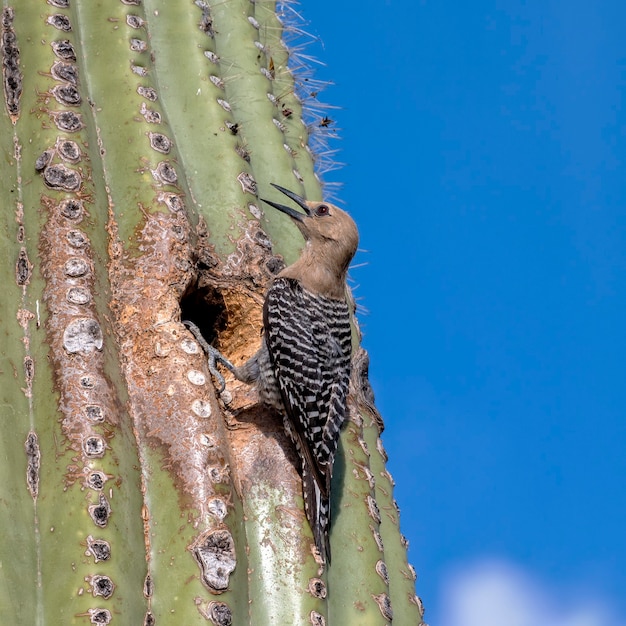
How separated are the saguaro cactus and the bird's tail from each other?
53mm

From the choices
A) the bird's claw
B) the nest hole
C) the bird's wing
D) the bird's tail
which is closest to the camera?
the bird's tail

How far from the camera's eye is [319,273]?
185 inches

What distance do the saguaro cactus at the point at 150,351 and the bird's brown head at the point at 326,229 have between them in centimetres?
10

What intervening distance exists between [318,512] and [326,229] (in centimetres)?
159

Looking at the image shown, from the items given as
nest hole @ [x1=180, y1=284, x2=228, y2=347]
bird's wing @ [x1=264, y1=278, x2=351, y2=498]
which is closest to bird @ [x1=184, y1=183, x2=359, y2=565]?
bird's wing @ [x1=264, y1=278, x2=351, y2=498]

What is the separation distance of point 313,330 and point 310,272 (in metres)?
0.27

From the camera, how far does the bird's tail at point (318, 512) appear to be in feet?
11.6

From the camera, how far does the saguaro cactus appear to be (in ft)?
10.3

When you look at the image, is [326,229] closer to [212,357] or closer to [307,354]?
[307,354]

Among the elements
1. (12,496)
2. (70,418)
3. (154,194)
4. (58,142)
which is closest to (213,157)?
(154,194)

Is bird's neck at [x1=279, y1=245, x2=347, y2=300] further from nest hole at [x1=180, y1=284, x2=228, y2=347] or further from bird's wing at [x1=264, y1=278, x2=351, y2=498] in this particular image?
nest hole at [x1=180, y1=284, x2=228, y2=347]

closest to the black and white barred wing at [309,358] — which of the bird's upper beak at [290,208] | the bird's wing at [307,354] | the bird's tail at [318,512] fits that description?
the bird's wing at [307,354]

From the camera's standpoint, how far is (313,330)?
4.54m

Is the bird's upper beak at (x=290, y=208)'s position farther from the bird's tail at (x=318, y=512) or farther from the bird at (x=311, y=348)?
the bird's tail at (x=318, y=512)
